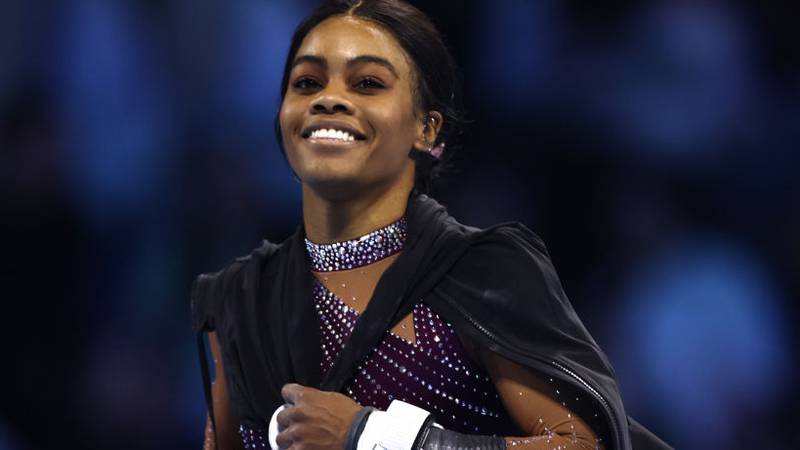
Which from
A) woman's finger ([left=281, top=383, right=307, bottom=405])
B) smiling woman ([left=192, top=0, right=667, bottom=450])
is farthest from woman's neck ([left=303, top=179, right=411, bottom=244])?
woman's finger ([left=281, top=383, right=307, bottom=405])

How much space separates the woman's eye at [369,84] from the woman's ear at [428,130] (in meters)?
0.11

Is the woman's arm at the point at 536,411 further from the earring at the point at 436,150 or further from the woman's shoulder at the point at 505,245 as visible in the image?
the earring at the point at 436,150

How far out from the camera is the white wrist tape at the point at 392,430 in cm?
158

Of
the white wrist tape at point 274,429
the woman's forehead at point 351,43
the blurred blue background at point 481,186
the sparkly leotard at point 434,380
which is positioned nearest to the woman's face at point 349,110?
the woman's forehead at point 351,43

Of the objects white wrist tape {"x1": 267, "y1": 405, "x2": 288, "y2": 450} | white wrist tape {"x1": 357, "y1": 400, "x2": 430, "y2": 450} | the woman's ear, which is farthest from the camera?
the woman's ear

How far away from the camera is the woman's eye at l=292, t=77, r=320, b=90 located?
1.87 metres

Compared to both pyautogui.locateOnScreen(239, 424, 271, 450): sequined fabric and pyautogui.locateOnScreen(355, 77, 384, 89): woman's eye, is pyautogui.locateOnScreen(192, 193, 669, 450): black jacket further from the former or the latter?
pyautogui.locateOnScreen(355, 77, 384, 89): woman's eye

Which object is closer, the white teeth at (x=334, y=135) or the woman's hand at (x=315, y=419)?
the woman's hand at (x=315, y=419)

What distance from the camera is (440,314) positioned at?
1729mm

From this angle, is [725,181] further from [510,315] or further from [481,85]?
[510,315]

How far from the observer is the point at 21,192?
10.2ft

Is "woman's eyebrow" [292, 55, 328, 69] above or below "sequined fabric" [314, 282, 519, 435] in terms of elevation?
above

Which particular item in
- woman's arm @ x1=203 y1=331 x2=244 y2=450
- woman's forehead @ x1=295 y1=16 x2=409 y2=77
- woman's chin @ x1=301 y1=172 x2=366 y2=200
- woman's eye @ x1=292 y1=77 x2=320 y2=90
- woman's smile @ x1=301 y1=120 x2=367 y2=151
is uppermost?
woman's forehead @ x1=295 y1=16 x2=409 y2=77

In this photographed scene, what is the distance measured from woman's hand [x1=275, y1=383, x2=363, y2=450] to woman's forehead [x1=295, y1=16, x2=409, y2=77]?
0.53 m
